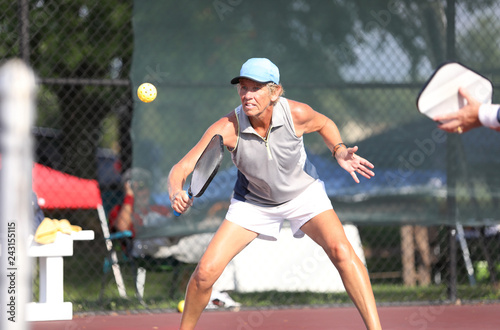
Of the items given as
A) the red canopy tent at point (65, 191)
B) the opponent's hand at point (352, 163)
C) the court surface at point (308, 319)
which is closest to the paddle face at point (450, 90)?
the opponent's hand at point (352, 163)

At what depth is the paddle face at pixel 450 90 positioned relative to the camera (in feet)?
9.39

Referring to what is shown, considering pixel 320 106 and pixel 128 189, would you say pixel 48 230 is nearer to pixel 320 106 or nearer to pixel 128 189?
pixel 128 189

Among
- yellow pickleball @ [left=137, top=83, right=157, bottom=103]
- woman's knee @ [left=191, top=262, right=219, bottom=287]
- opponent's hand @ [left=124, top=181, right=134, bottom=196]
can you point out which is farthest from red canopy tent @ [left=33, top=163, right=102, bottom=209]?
woman's knee @ [left=191, top=262, right=219, bottom=287]

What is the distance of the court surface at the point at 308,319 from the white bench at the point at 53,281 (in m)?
0.07

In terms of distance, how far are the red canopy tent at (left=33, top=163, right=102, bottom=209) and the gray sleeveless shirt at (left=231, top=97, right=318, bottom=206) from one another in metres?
3.32

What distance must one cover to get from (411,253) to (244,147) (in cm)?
419

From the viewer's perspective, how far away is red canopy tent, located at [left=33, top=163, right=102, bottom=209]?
7336 millimetres

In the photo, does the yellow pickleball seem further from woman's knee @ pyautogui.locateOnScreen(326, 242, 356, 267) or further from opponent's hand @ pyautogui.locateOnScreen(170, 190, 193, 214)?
woman's knee @ pyautogui.locateOnScreen(326, 242, 356, 267)

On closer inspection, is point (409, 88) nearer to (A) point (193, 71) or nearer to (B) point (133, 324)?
(A) point (193, 71)

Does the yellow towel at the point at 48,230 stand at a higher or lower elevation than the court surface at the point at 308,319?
higher

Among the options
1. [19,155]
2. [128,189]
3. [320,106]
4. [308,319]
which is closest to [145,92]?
[128,189]

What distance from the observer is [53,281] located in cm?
552

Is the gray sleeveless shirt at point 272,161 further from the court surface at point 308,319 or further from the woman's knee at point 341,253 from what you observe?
the court surface at point 308,319

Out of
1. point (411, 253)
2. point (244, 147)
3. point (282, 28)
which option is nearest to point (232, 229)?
point (244, 147)
